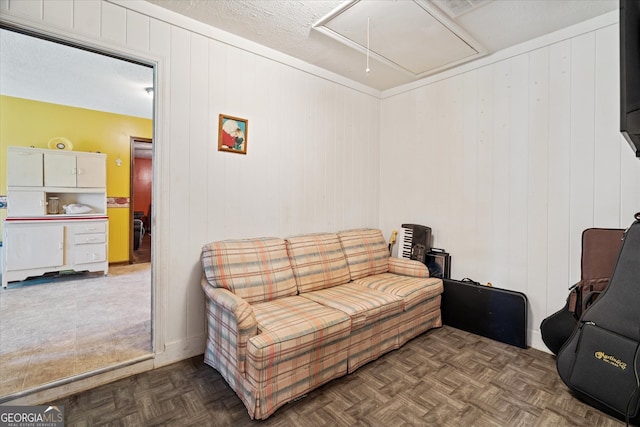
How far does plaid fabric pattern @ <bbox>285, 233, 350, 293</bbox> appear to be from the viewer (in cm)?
258

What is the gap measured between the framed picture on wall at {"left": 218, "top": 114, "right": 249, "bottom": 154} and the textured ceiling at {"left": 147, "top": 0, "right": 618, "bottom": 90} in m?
0.72

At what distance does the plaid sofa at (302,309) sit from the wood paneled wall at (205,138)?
0.80 feet

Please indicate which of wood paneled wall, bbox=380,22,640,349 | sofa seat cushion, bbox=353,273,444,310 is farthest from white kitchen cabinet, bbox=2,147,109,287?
wood paneled wall, bbox=380,22,640,349

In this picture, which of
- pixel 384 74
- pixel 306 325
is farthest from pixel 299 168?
pixel 306 325

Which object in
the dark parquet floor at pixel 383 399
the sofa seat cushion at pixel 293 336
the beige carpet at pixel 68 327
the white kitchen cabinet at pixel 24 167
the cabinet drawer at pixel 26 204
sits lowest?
the dark parquet floor at pixel 383 399

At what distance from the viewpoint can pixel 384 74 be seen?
10.9ft

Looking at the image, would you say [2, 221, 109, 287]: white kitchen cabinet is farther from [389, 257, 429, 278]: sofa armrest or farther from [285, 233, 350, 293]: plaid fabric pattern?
[389, 257, 429, 278]: sofa armrest

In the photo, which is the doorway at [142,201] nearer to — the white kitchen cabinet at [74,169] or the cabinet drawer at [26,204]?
the white kitchen cabinet at [74,169]

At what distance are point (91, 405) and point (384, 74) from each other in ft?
12.2

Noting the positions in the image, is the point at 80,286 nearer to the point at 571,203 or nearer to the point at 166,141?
the point at 166,141

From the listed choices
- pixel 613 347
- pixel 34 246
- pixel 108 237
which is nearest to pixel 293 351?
pixel 613 347

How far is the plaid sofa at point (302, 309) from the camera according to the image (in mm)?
1716

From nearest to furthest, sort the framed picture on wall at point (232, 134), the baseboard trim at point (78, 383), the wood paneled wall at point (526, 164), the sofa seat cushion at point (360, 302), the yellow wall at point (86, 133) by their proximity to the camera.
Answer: the baseboard trim at point (78, 383) < the sofa seat cushion at point (360, 302) < the wood paneled wall at point (526, 164) < the framed picture on wall at point (232, 134) < the yellow wall at point (86, 133)

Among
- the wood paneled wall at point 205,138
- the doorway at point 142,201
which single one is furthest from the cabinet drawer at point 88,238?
the wood paneled wall at point 205,138
